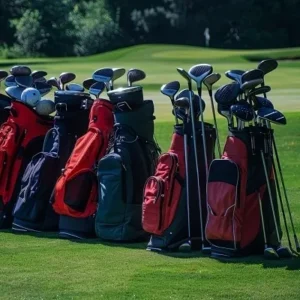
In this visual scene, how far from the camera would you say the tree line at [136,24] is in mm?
58562

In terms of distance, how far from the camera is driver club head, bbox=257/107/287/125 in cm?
542

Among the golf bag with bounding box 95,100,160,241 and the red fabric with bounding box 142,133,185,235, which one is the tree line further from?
the red fabric with bounding box 142,133,185,235

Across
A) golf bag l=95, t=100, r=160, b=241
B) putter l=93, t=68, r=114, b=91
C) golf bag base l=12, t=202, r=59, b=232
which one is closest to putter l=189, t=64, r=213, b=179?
golf bag l=95, t=100, r=160, b=241

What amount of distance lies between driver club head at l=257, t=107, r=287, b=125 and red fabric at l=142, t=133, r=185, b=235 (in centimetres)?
63

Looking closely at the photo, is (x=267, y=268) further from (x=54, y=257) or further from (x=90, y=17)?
(x=90, y=17)

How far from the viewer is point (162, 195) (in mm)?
5828

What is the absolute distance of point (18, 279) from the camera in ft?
16.6

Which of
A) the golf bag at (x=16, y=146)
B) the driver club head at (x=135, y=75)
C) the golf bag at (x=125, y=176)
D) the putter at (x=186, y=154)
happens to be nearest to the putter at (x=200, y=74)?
the putter at (x=186, y=154)

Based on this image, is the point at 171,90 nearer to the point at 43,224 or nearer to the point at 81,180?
the point at 81,180

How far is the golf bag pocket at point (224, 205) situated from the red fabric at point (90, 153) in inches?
41.7

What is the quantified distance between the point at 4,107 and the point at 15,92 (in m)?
0.34

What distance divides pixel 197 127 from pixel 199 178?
0.32 metres

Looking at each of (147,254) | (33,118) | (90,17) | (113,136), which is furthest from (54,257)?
(90,17)

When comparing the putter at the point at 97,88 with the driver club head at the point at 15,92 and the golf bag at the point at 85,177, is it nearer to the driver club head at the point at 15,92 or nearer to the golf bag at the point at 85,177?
the golf bag at the point at 85,177
